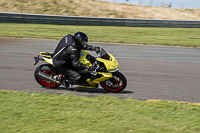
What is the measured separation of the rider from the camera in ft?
23.7

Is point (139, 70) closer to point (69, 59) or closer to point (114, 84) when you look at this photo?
point (114, 84)

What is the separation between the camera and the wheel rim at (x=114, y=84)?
754 centimetres

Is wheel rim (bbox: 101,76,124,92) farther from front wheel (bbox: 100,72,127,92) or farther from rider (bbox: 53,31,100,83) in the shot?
rider (bbox: 53,31,100,83)

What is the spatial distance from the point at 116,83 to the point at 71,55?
1377mm

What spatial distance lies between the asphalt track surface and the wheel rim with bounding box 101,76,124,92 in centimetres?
17

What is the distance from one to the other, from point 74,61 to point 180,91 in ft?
9.83

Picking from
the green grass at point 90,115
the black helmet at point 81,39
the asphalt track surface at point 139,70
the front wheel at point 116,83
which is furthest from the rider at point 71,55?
the green grass at point 90,115

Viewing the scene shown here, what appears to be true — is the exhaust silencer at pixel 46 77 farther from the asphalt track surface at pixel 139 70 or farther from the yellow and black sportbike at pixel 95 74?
the asphalt track surface at pixel 139 70

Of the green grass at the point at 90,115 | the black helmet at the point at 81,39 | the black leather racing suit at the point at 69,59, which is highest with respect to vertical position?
the black helmet at the point at 81,39

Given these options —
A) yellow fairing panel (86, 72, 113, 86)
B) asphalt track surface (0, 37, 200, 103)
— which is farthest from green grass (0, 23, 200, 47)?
yellow fairing panel (86, 72, 113, 86)

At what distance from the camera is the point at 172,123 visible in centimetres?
509

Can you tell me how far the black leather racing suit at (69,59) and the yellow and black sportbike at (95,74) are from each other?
5.4 inches

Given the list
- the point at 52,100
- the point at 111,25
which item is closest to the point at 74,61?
the point at 52,100

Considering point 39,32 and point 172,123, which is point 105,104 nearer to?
point 172,123
